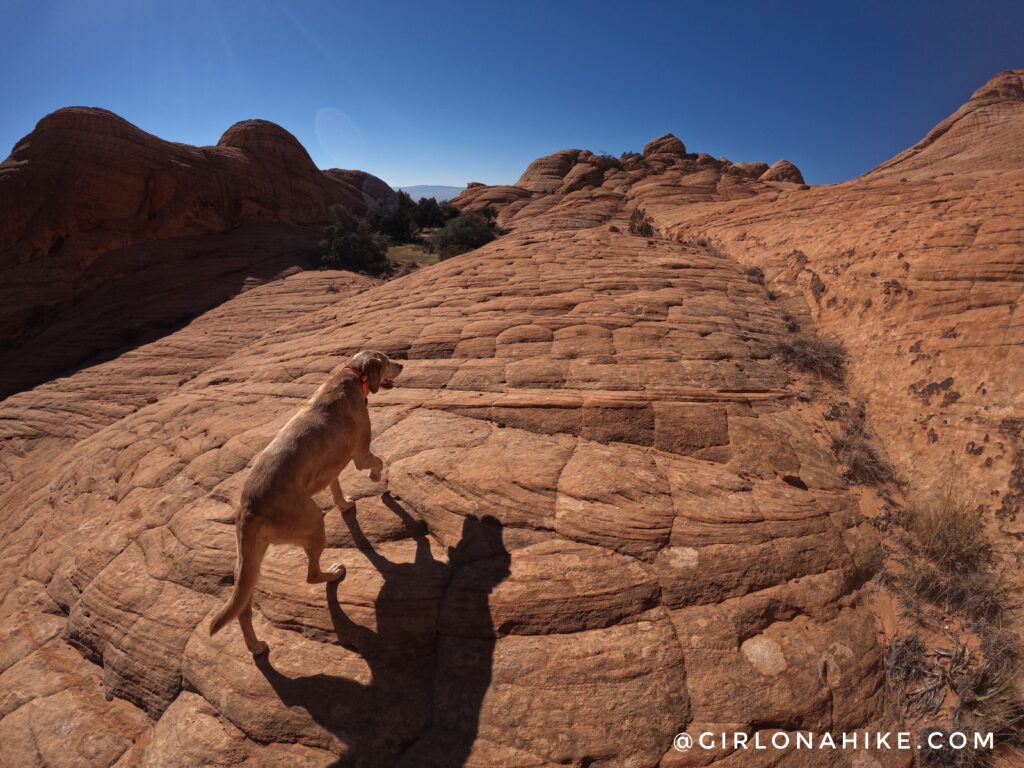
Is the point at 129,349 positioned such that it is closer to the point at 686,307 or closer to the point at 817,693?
the point at 686,307

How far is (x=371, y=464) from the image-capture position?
4125 mm

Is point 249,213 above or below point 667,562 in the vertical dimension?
above

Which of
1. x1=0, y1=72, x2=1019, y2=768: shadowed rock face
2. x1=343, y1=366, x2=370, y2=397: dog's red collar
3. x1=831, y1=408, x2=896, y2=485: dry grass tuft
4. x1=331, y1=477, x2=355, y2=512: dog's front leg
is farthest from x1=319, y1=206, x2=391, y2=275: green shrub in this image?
x1=831, y1=408, x2=896, y2=485: dry grass tuft

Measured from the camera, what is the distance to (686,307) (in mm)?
7785

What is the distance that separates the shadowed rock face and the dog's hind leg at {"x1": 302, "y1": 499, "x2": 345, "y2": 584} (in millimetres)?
115

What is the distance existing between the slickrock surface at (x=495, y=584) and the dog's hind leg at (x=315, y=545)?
0.12 metres

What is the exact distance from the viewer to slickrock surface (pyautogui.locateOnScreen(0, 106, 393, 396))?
15.9 metres

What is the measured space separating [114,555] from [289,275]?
16.8 m

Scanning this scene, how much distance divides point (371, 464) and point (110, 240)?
24.4 metres

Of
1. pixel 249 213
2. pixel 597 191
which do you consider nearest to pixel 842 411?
pixel 597 191

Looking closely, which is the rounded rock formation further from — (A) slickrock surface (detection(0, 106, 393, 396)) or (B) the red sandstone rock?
(A) slickrock surface (detection(0, 106, 393, 396))

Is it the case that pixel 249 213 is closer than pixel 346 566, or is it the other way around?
pixel 346 566

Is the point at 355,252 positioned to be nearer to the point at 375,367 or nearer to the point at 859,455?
the point at 375,367

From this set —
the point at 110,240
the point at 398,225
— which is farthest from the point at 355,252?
the point at 110,240
